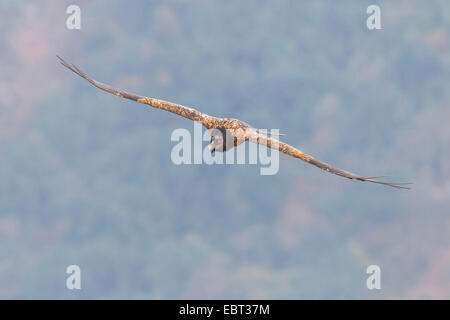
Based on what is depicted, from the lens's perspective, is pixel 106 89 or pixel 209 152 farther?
pixel 106 89

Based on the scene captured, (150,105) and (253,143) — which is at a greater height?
(150,105)

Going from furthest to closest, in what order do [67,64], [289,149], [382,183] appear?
[67,64] → [289,149] → [382,183]

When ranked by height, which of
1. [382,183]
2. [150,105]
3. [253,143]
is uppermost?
[150,105]

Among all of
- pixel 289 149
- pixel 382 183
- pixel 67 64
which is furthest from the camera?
pixel 67 64

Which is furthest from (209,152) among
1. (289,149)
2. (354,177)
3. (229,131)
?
(354,177)

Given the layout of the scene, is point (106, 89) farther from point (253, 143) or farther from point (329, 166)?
point (329, 166)

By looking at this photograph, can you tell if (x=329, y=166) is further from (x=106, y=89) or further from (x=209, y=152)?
Result: (x=106, y=89)
